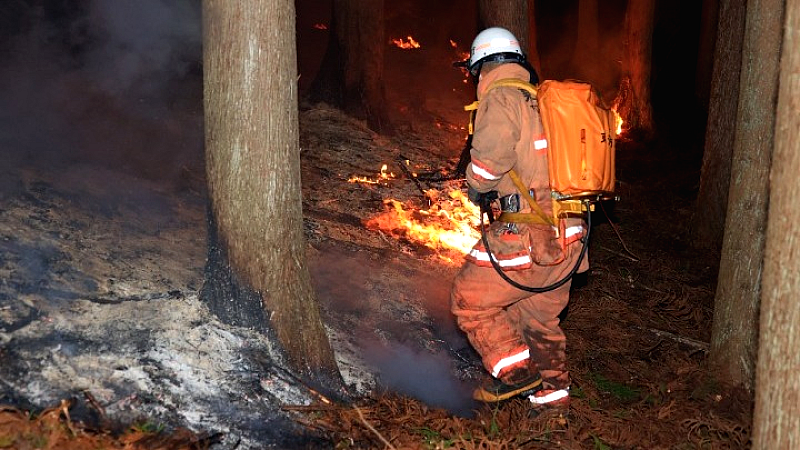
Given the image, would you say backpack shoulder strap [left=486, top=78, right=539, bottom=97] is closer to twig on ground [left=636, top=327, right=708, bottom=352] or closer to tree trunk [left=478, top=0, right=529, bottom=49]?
twig on ground [left=636, top=327, right=708, bottom=352]

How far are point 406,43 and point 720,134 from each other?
8861 millimetres

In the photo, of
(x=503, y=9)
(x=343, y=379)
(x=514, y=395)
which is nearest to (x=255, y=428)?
(x=343, y=379)

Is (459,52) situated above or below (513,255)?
above

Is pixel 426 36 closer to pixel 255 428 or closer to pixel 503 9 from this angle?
pixel 503 9

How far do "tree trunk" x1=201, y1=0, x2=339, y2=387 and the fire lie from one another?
477 inches

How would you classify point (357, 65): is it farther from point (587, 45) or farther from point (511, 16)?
point (587, 45)

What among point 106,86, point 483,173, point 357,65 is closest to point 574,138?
point 483,173

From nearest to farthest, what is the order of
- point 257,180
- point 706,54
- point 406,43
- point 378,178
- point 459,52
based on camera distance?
point 257,180 → point 378,178 → point 706,54 → point 406,43 → point 459,52

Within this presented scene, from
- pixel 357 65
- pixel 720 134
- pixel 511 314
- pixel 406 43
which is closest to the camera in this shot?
pixel 511 314

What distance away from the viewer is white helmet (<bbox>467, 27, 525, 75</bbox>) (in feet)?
17.5

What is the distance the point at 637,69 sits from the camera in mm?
15227

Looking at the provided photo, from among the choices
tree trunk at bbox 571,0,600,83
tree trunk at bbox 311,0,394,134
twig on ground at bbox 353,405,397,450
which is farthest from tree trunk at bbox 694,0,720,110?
twig on ground at bbox 353,405,397,450

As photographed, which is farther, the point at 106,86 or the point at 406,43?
the point at 406,43

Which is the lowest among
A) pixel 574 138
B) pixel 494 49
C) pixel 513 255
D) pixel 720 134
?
pixel 513 255
